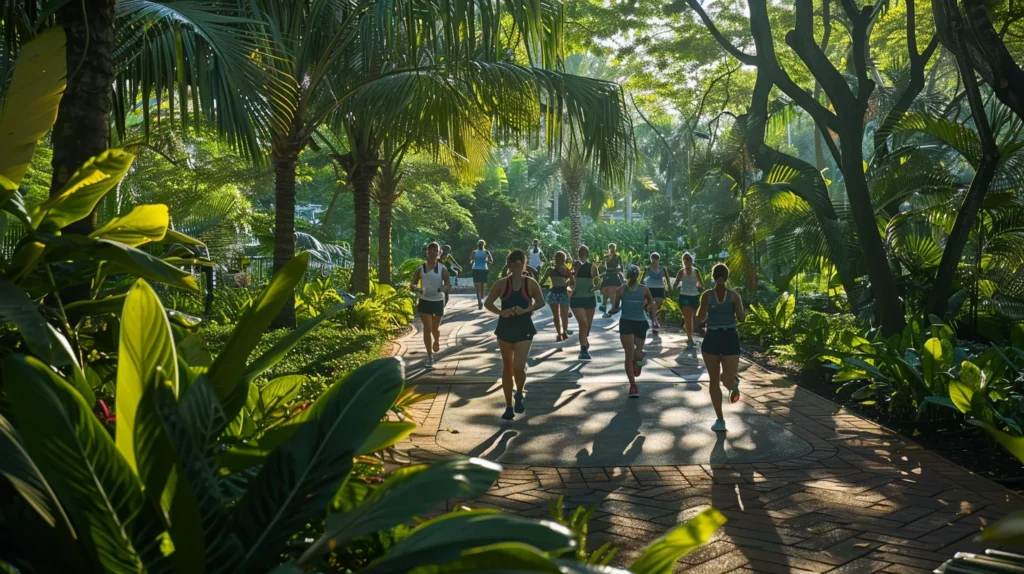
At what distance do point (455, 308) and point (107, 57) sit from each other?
19.3 meters

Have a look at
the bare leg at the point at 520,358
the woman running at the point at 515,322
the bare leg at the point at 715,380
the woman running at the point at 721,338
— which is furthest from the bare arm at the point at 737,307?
the bare leg at the point at 520,358

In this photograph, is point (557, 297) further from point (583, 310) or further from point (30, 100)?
point (30, 100)

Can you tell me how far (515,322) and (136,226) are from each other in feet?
19.1

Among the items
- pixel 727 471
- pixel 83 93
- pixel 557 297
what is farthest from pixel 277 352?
pixel 557 297

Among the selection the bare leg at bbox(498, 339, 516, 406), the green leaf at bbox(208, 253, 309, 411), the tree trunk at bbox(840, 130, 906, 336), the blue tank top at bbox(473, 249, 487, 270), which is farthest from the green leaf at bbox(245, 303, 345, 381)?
the blue tank top at bbox(473, 249, 487, 270)

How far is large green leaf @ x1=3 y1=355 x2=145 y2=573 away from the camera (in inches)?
80.9

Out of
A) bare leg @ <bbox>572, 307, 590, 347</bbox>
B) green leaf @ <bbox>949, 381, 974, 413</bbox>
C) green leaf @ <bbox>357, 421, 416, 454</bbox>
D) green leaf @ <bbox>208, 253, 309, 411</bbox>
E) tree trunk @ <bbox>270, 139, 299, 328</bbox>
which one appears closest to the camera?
green leaf @ <bbox>357, 421, 416, 454</bbox>

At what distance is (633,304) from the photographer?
1076 centimetres

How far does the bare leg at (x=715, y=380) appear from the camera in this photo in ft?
27.6

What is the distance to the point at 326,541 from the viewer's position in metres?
2.09

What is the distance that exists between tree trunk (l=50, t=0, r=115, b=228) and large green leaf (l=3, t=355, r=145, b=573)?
10.2ft

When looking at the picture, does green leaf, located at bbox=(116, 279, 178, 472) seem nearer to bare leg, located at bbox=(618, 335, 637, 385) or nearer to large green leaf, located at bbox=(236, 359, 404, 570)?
large green leaf, located at bbox=(236, 359, 404, 570)

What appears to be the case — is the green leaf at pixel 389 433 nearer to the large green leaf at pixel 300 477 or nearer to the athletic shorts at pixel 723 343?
the large green leaf at pixel 300 477

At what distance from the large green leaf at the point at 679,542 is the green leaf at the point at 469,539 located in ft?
1.37
